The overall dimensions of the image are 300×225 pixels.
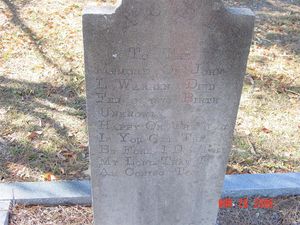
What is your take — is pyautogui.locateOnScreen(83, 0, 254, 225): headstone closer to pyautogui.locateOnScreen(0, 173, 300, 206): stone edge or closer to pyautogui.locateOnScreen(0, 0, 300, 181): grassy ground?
pyautogui.locateOnScreen(0, 173, 300, 206): stone edge

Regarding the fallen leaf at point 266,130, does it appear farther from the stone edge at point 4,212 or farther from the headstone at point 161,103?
the stone edge at point 4,212

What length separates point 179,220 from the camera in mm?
2953

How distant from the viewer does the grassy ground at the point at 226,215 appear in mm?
3139

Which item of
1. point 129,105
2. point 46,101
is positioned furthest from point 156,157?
point 46,101

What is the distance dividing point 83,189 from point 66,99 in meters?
1.63

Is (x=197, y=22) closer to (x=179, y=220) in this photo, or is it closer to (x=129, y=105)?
(x=129, y=105)

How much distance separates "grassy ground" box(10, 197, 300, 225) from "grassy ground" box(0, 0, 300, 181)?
0.45m

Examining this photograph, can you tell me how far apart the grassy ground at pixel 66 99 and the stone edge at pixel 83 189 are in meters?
0.29

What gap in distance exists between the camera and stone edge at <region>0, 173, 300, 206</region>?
321 centimetres

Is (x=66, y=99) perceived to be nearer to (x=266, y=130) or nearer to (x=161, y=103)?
(x=266, y=130)

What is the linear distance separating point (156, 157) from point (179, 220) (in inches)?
23.5

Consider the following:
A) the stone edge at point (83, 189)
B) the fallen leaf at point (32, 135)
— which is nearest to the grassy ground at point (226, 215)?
the stone edge at point (83, 189)

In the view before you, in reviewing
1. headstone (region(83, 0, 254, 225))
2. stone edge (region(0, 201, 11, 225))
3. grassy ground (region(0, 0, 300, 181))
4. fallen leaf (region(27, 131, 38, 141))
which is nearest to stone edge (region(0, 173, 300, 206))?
stone edge (region(0, 201, 11, 225))

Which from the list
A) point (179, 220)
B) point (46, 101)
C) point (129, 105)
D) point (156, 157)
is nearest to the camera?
point (129, 105)
